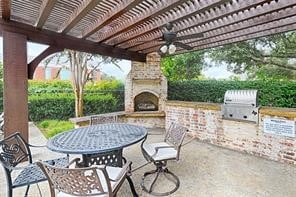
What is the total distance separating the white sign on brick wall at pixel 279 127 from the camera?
4.47 m

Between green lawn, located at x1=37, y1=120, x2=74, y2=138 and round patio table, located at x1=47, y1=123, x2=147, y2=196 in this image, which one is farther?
green lawn, located at x1=37, y1=120, x2=74, y2=138

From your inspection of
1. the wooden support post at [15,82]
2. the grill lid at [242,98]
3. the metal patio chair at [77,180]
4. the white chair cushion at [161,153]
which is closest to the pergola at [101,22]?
the wooden support post at [15,82]

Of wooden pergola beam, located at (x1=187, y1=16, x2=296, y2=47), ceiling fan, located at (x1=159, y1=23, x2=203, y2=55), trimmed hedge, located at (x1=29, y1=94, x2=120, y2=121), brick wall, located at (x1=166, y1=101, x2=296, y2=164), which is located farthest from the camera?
trimmed hedge, located at (x1=29, y1=94, x2=120, y2=121)

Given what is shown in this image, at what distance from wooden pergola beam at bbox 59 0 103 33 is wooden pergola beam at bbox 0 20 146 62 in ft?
1.48

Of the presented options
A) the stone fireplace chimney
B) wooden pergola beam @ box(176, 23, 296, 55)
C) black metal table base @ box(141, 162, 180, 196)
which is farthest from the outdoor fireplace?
black metal table base @ box(141, 162, 180, 196)

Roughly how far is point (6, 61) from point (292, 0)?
4898 millimetres

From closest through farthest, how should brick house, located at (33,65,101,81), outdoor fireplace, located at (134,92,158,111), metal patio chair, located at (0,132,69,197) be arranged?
metal patio chair, located at (0,132,69,197) < outdoor fireplace, located at (134,92,158,111) < brick house, located at (33,65,101,81)

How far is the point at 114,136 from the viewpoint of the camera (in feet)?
11.5

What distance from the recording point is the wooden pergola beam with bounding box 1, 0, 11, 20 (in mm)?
3451

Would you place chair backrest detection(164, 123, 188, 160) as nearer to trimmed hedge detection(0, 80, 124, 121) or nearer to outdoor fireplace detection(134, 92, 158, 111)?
outdoor fireplace detection(134, 92, 158, 111)

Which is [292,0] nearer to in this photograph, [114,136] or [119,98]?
[114,136]

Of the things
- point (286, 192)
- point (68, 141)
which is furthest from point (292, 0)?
point (68, 141)

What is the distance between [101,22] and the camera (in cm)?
448

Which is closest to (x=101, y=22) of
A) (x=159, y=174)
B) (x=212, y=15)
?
(x=212, y=15)
